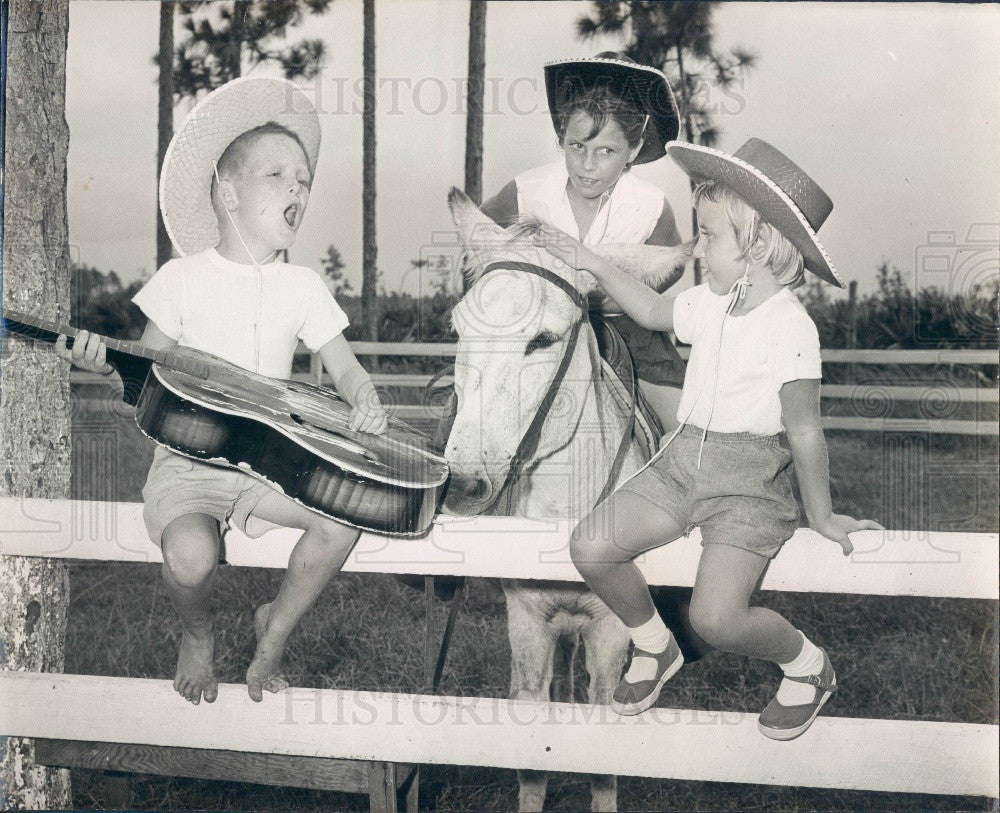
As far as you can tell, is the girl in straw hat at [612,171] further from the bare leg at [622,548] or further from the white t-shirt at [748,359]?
the bare leg at [622,548]

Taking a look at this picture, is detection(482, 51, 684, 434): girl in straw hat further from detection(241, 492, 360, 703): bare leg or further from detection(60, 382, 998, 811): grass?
detection(241, 492, 360, 703): bare leg

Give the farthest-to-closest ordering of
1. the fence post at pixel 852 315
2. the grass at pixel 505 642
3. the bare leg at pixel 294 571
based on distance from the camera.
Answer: the grass at pixel 505 642 → the fence post at pixel 852 315 → the bare leg at pixel 294 571

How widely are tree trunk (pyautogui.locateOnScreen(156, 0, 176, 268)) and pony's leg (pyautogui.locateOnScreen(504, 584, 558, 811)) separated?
4.99 feet

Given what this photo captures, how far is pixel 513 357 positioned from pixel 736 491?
701 mm

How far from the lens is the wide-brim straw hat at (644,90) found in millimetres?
2887

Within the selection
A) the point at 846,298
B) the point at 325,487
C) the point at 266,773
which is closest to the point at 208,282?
the point at 325,487

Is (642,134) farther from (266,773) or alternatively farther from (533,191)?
(266,773)

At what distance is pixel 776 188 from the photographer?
2578mm

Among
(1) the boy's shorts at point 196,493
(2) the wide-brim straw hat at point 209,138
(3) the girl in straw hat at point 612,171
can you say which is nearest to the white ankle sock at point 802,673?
(3) the girl in straw hat at point 612,171

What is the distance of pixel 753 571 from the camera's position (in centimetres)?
262

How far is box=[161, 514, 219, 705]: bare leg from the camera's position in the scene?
278 cm

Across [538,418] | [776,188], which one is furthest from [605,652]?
[776,188]

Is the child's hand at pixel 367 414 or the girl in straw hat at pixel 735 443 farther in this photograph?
the child's hand at pixel 367 414

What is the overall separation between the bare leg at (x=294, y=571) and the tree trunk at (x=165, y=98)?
0.89m
